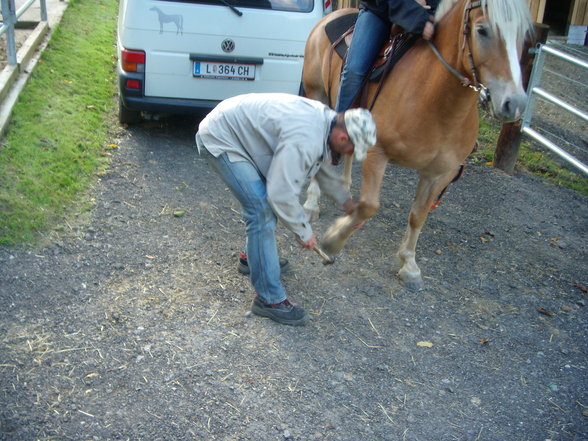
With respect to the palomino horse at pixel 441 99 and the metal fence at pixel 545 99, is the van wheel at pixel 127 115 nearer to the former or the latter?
the palomino horse at pixel 441 99

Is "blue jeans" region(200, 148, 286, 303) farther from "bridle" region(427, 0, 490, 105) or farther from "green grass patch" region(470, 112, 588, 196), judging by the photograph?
"green grass patch" region(470, 112, 588, 196)

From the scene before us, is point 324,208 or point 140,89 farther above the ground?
point 140,89

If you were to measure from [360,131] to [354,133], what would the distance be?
0.11 ft

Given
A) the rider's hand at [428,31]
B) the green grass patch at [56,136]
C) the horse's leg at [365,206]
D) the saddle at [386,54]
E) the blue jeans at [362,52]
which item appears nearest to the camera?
the rider's hand at [428,31]

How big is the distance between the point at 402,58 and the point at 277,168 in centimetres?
154

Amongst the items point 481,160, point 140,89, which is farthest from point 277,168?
point 481,160

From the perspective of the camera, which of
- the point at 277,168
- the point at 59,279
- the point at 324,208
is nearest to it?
the point at 277,168

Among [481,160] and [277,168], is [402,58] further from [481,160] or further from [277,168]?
[481,160]

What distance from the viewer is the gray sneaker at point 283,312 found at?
4.00 metres

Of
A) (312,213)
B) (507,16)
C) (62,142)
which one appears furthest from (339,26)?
(62,142)

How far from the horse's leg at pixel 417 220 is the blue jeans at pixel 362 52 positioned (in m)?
0.82

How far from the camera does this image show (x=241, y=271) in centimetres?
455

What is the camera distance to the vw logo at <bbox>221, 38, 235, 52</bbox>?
21.0 ft

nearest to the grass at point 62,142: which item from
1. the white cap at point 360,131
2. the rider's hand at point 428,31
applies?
the white cap at point 360,131
